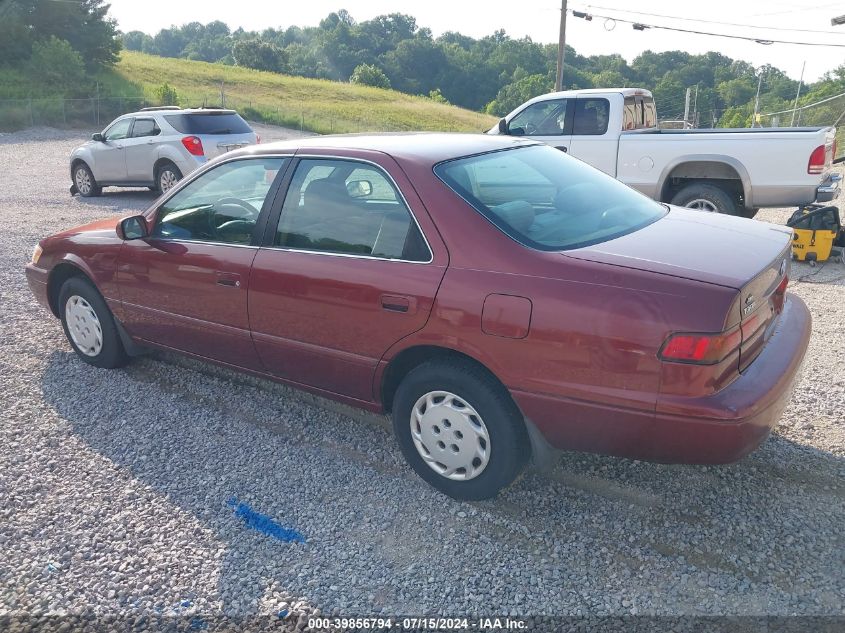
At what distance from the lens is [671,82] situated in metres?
56.3

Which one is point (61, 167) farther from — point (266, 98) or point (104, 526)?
point (266, 98)

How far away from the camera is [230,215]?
415 centimetres

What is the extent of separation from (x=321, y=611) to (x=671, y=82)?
60711 millimetres

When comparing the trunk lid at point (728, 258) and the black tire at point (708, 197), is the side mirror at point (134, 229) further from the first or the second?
the black tire at point (708, 197)

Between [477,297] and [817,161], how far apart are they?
6650 millimetres

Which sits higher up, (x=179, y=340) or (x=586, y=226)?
(x=586, y=226)

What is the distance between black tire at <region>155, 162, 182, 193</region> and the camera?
1269 cm

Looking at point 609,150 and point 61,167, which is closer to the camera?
point 609,150

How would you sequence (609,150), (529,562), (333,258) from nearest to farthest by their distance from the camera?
(529,562), (333,258), (609,150)

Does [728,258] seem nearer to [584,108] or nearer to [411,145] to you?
[411,145]

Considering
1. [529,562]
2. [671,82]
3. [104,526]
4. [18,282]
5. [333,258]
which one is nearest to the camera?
[529,562]

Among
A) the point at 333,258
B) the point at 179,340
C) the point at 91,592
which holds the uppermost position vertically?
the point at 333,258

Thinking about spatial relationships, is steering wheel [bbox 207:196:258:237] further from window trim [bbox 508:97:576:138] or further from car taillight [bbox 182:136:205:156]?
car taillight [bbox 182:136:205:156]

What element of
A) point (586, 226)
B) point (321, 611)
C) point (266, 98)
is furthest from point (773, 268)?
point (266, 98)
